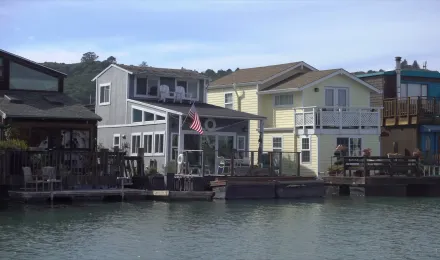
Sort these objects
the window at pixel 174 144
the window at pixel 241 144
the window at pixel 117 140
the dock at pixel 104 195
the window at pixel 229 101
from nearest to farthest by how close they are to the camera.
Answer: the dock at pixel 104 195 → the window at pixel 174 144 → the window at pixel 241 144 → the window at pixel 117 140 → the window at pixel 229 101

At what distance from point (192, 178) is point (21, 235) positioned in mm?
12602

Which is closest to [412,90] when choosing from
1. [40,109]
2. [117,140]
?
[117,140]

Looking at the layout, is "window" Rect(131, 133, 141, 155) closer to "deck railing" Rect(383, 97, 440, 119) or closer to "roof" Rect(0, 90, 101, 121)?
"roof" Rect(0, 90, 101, 121)

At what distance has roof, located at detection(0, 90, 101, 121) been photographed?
97.7 ft

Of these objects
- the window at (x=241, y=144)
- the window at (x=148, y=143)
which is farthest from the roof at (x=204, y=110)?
the window at (x=148, y=143)

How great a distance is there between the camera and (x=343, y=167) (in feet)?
115

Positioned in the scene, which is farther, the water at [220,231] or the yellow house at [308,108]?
the yellow house at [308,108]

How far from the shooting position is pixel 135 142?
37.3m

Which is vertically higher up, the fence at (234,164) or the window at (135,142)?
the window at (135,142)

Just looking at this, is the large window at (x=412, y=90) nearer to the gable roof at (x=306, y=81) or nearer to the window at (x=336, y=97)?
the gable roof at (x=306, y=81)

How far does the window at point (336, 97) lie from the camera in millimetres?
42250

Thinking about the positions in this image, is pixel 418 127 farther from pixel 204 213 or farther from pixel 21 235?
pixel 21 235

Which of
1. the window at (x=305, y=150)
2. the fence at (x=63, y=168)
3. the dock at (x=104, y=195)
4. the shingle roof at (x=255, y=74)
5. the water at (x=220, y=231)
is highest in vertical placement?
the shingle roof at (x=255, y=74)

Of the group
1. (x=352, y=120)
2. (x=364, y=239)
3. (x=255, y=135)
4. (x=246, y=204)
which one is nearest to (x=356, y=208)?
(x=246, y=204)
